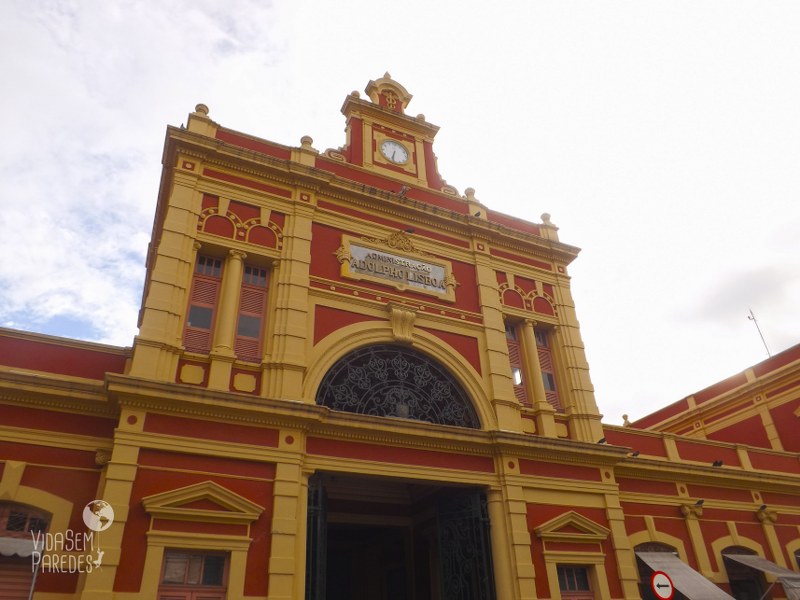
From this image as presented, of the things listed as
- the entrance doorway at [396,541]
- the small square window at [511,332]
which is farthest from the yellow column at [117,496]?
the small square window at [511,332]

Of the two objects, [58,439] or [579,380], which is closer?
[58,439]

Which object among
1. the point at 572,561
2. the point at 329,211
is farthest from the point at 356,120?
the point at 572,561

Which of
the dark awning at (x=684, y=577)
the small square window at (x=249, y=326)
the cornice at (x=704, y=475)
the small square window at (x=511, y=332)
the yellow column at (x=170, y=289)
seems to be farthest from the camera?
the small square window at (x=511, y=332)

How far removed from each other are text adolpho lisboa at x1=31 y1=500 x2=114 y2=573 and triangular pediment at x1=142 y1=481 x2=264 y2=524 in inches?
26.0

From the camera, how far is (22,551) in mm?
8992

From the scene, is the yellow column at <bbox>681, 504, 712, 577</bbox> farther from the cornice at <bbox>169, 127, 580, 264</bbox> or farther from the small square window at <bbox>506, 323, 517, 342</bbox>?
the cornice at <bbox>169, 127, 580, 264</bbox>

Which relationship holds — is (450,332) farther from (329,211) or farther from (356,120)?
(356,120)

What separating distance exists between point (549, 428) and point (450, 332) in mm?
3301

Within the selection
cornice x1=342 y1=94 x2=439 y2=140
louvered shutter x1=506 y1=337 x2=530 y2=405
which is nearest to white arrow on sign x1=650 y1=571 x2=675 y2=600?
louvered shutter x1=506 y1=337 x2=530 y2=405

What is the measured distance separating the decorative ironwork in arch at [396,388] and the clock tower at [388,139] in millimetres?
5544

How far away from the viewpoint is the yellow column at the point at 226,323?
11383mm

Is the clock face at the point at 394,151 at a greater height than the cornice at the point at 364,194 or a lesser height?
greater

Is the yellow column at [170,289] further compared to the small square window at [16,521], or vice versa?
the yellow column at [170,289]

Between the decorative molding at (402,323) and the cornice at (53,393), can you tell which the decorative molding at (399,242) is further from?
the cornice at (53,393)
